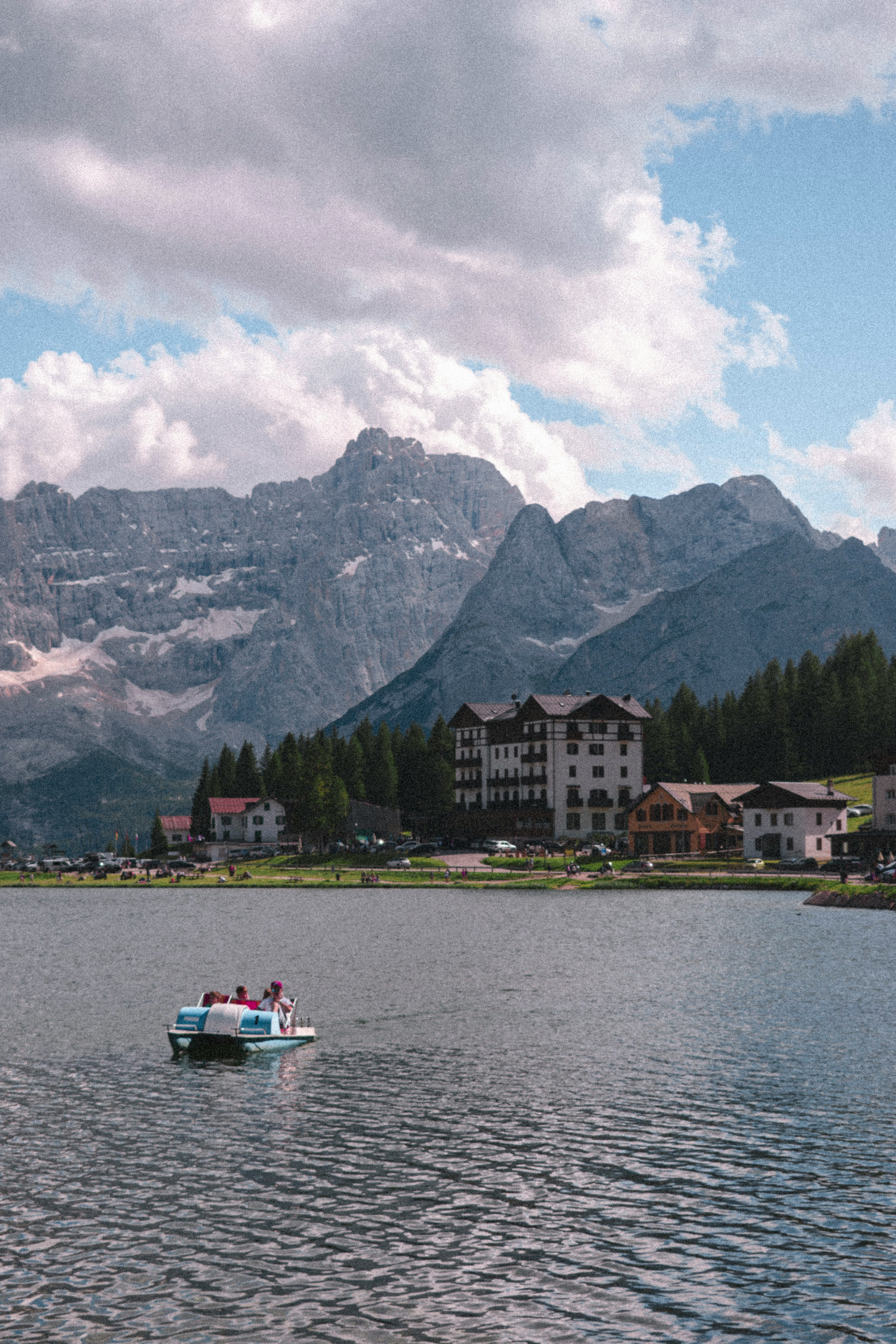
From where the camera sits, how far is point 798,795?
6821 inches

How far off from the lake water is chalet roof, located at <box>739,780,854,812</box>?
96.2m

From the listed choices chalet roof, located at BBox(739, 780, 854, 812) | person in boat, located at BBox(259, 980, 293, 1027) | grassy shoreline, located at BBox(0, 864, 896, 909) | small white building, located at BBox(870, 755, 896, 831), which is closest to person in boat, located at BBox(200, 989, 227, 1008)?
person in boat, located at BBox(259, 980, 293, 1027)

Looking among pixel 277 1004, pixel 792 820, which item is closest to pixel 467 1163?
pixel 277 1004

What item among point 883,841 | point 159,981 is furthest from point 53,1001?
point 883,841

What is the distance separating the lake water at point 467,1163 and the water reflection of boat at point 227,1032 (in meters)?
1.01

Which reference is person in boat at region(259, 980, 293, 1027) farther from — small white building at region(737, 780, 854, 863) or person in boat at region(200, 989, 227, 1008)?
small white building at region(737, 780, 854, 863)

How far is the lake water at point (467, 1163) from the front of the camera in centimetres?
2661

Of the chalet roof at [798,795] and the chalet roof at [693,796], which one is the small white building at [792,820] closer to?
the chalet roof at [798,795]

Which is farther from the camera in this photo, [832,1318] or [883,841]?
[883,841]

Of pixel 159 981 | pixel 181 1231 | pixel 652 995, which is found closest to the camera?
pixel 181 1231

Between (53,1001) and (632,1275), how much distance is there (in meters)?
49.5

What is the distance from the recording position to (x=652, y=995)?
70375 mm

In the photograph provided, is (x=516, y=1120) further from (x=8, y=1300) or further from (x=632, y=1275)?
(x=8, y=1300)

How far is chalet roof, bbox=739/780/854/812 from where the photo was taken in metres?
174
